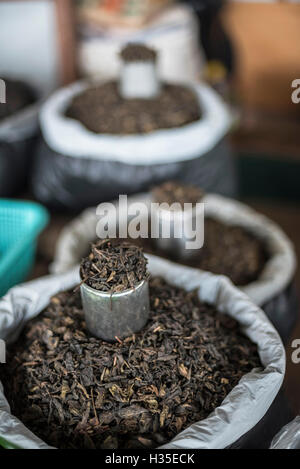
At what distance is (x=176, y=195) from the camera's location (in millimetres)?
1112

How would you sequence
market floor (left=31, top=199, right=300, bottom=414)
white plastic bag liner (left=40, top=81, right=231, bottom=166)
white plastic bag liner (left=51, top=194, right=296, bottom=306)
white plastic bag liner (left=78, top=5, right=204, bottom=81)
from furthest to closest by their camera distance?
white plastic bag liner (left=78, top=5, right=204, bottom=81)
white plastic bag liner (left=40, top=81, right=231, bottom=166)
market floor (left=31, top=199, right=300, bottom=414)
white plastic bag liner (left=51, top=194, right=296, bottom=306)

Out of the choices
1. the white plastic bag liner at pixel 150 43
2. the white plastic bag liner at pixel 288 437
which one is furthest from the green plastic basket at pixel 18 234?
the white plastic bag liner at pixel 150 43

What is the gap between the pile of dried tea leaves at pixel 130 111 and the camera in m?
1.40

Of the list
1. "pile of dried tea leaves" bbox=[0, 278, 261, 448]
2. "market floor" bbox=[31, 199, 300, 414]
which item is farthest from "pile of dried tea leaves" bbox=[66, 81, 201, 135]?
"pile of dried tea leaves" bbox=[0, 278, 261, 448]

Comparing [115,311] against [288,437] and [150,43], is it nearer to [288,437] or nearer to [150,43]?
[288,437]

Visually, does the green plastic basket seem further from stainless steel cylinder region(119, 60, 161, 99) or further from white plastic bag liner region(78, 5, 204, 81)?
white plastic bag liner region(78, 5, 204, 81)

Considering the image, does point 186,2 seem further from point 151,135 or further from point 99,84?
point 151,135

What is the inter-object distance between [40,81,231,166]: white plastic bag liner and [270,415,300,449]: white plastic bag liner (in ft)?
2.59

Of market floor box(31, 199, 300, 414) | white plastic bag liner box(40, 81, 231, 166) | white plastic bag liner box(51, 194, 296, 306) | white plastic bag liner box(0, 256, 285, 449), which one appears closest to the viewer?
white plastic bag liner box(0, 256, 285, 449)

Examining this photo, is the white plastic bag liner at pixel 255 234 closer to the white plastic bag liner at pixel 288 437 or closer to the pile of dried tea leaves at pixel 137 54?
the white plastic bag liner at pixel 288 437

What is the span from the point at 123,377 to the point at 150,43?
1533 millimetres

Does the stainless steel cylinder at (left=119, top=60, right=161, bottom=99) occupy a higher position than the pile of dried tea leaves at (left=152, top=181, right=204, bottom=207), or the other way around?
the stainless steel cylinder at (left=119, top=60, right=161, bottom=99)

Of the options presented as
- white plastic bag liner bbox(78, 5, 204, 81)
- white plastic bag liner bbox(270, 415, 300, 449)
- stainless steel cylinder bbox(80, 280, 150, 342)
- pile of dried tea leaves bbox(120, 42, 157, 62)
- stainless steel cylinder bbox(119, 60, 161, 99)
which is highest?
white plastic bag liner bbox(78, 5, 204, 81)

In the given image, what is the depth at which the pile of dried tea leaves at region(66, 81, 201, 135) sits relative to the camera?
140 cm
